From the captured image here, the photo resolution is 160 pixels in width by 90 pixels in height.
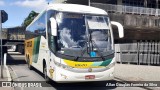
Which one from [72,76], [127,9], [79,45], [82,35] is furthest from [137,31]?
[72,76]

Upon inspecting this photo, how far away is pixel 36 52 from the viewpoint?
1780cm

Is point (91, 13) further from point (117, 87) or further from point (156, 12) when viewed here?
point (156, 12)

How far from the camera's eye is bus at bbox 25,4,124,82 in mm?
11891

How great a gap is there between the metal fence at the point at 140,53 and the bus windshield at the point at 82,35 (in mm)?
10890

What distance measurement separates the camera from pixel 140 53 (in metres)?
24.5

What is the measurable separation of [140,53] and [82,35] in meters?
12.9

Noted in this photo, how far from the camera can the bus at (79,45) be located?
11.9m

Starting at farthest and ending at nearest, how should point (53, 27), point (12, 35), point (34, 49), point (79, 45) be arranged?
point (12, 35) → point (34, 49) → point (79, 45) → point (53, 27)

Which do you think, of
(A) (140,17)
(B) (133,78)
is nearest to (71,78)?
(B) (133,78)

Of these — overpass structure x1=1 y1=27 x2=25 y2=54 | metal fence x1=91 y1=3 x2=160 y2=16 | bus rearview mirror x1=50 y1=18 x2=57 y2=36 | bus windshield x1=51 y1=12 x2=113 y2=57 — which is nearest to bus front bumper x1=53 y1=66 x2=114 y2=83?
bus windshield x1=51 y1=12 x2=113 y2=57

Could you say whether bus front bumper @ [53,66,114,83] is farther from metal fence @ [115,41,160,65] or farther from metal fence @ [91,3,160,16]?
metal fence @ [91,3,160,16]

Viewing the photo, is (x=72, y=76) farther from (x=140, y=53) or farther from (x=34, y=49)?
(x=140, y=53)

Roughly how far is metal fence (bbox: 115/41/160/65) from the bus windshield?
10890 mm

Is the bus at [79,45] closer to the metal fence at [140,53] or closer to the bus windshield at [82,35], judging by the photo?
the bus windshield at [82,35]
